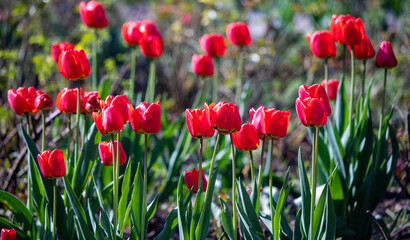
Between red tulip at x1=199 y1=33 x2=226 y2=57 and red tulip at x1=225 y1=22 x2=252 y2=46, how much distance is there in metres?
0.07

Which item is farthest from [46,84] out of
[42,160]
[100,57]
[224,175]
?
[100,57]

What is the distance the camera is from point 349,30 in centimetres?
211

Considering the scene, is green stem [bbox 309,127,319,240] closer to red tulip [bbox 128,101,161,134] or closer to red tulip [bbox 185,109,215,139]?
red tulip [bbox 185,109,215,139]

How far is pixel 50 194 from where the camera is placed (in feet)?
6.17

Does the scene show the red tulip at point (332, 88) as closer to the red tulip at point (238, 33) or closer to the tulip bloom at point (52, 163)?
the red tulip at point (238, 33)

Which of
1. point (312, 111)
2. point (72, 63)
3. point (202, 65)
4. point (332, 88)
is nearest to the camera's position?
point (312, 111)

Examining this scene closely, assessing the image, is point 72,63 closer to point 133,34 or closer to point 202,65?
point 133,34

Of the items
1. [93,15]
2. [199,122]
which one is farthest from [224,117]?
[93,15]

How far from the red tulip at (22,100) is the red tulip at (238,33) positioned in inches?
54.7

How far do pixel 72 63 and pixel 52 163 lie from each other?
0.43 m

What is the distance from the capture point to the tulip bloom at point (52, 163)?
1.62 m

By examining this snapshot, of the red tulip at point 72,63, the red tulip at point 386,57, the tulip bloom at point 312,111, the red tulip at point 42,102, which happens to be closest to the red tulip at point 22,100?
the red tulip at point 42,102

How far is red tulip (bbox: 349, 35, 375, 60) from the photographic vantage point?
2213 mm

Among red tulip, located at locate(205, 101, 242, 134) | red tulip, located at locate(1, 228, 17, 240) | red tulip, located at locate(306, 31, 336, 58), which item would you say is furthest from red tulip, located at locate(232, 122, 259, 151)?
red tulip, located at locate(1, 228, 17, 240)
